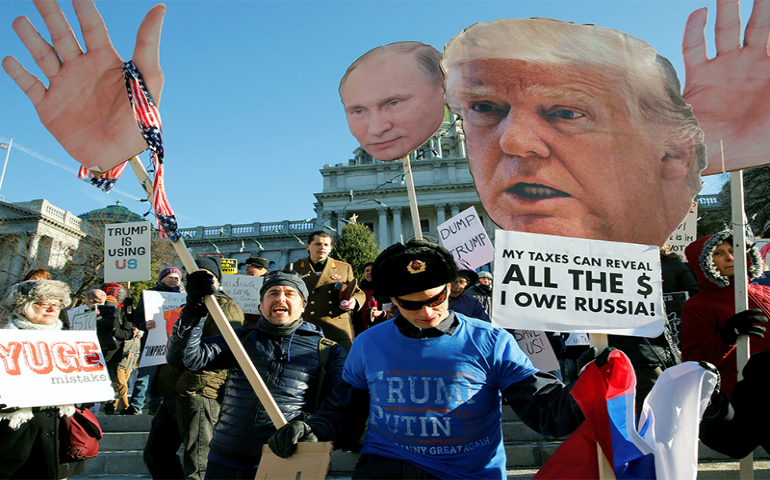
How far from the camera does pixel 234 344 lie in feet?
8.11

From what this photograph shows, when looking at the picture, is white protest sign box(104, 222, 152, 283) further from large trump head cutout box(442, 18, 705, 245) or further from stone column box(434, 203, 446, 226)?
stone column box(434, 203, 446, 226)

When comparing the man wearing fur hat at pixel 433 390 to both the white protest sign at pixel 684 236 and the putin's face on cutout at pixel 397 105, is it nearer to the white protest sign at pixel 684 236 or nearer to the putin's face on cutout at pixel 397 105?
the putin's face on cutout at pixel 397 105

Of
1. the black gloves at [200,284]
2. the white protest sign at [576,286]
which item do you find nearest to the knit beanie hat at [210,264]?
the black gloves at [200,284]

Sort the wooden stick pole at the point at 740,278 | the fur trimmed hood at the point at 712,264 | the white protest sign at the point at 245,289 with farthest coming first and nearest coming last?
the white protest sign at the point at 245,289
the fur trimmed hood at the point at 712,264
the wooden stick pole at the point at 740,278

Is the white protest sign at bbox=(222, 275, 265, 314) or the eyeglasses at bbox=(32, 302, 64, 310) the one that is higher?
the white protest sign at bbox=(222, 275, 265, 314)

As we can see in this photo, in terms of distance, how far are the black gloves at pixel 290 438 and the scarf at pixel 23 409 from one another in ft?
5.82

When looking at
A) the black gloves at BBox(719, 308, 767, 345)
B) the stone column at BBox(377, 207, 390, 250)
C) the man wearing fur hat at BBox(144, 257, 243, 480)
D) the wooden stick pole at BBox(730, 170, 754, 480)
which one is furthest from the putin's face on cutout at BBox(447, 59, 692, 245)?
the stone column at BBox(377, 207, 390, 250)

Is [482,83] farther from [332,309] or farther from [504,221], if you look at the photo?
[332,309]

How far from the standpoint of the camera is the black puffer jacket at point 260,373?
2.68m

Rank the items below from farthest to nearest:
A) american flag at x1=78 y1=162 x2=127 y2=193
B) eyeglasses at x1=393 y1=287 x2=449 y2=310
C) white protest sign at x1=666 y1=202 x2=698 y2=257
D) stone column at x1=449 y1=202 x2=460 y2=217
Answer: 1. stone column at x1=449 y1=202 x2=460 y2=217
2. white protest sign at x1=666 y1=202 x2=698 y2=257
3. american flag at x1=78 y1=162 x2=127 y2=193
4. eyeglasses at x1=393 y1=287 x2=449 y2=310

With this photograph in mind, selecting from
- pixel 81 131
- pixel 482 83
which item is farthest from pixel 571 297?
pixel 81 131

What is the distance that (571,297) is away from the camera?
7.22 ft

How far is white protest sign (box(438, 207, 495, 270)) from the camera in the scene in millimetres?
6141

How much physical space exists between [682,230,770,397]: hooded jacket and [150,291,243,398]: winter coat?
9.35 feet
